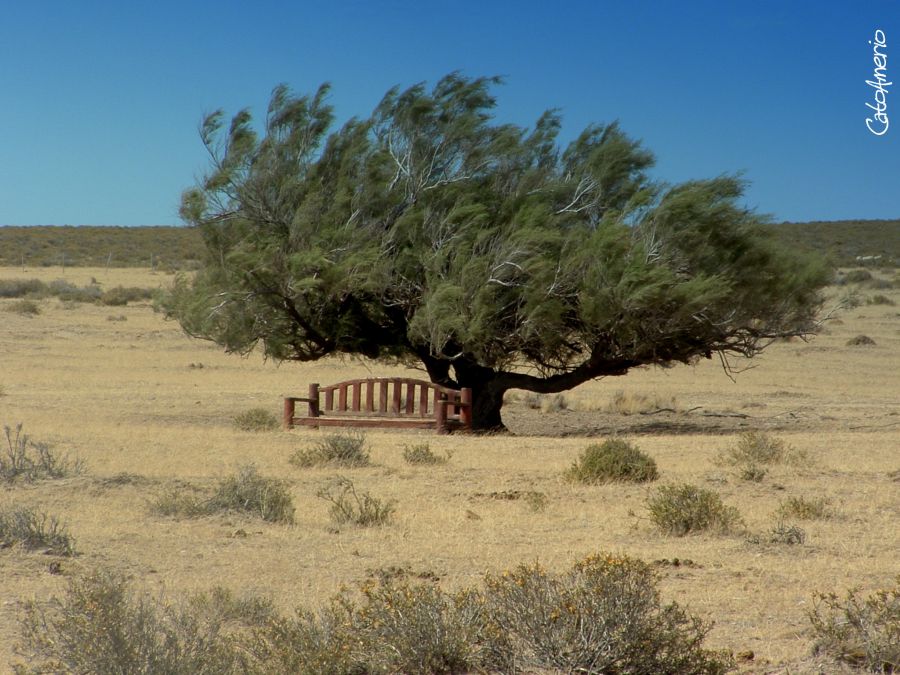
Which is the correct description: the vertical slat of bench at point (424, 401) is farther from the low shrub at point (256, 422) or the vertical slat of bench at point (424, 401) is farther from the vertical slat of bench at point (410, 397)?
the low shrub at point (256, 422)

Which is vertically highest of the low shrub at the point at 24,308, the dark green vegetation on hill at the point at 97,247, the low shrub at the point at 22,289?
the dark green vegetation on hill at the point at 97,247

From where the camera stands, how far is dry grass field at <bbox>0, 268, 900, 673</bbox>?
736 centimetres

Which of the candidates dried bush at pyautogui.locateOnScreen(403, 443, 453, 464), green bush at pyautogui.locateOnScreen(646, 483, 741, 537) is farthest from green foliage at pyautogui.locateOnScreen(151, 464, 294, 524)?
dried bush at pyautogui.locateOnScreen(403, 443, 453, 464)

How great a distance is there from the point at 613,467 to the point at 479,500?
6.12 feet

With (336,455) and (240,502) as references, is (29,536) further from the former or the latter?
(336,455)

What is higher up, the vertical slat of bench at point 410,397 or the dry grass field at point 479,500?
the vertical slat of bench at point 410,397

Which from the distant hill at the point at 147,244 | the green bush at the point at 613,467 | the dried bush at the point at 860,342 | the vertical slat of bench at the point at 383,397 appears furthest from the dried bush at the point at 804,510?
the distant hill at the point at 147,244

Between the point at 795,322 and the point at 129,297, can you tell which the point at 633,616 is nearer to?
the point at 795,322

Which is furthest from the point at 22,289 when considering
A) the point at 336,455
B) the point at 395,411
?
the point at 336,455

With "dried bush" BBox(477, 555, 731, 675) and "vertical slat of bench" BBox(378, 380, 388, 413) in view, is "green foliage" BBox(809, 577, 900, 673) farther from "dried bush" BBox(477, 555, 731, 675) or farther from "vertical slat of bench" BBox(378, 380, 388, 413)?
"vertical slat of bench" BBox(378, 380, 388, 413)

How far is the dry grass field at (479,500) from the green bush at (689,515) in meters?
0.12

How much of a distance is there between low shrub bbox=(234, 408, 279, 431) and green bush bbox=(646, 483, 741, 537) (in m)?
9.03

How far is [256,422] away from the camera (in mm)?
17438

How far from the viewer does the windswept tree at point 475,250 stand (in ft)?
54.7
